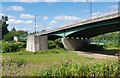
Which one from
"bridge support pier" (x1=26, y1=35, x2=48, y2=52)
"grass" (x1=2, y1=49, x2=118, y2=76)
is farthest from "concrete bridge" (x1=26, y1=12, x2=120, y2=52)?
"grass" (x1=2, y1=49, x2=118, y2=76)

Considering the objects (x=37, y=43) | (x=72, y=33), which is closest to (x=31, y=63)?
(x=37, y=43)

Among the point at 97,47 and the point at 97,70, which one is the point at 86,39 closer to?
the point at 97,47

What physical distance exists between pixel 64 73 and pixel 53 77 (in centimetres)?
50

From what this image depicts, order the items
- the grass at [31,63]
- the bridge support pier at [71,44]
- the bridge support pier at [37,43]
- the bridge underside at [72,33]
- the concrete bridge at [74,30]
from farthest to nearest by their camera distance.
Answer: the bridge support pier at [71,44]
the bridge support pier at [37,43]
the bridge underside at [72,33]
the concrete bridge at [74,30]
the grass at [31,63]

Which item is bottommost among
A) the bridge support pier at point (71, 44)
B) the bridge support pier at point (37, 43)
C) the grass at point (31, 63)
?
the bridge support pier at point (71, 44)

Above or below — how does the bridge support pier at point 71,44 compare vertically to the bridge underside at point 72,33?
below

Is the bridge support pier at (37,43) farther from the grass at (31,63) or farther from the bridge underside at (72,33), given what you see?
the grass at (31,63)

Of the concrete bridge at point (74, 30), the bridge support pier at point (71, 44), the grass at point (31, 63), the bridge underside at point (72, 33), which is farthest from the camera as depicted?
the bridge support pier at point (71, 44)

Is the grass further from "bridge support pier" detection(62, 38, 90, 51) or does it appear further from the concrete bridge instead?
"bridge support pier" detection(62, 38, 90, 51)

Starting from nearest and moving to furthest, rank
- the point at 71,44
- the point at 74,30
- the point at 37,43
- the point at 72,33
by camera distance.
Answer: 1. the point at 37,43
2. the point at 74,30
3. the point at 72,33
4. the point at 71,44

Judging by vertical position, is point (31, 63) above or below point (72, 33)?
above

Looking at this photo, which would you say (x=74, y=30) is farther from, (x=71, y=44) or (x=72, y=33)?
(x=71, y=44)

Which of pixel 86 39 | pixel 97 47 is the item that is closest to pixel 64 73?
pixel 97 47

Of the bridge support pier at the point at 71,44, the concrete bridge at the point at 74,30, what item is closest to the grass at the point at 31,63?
the concrete bridge at the point at 74,30
